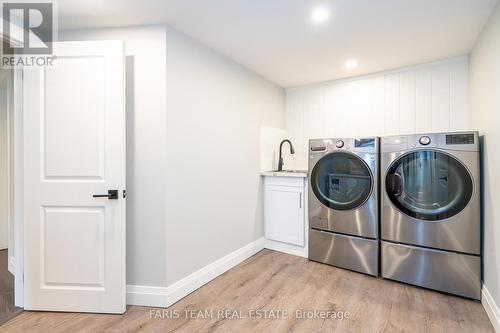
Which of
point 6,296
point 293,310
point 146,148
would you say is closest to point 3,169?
point 6,296

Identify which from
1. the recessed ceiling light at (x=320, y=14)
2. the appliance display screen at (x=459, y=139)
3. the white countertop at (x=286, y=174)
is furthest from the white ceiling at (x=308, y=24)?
the white countertop at (x=286, y=174)

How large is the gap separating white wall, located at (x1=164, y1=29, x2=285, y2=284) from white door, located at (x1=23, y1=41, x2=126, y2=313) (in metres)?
0.39

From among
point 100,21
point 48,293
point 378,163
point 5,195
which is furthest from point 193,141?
point 5,195

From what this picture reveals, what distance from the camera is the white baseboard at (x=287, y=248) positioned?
288 centimetres

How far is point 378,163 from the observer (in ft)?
7.73

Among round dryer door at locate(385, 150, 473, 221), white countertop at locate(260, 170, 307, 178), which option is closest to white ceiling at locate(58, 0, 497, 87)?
round dryer door at locate(385, 150, 473, 221)

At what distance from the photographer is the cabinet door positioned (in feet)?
9.46

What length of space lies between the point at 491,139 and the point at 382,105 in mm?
1381

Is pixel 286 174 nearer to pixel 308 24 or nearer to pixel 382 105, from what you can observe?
pixel 382 105

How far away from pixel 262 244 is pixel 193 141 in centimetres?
169

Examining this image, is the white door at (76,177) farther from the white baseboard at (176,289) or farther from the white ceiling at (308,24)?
the white ceiling at (308,24)

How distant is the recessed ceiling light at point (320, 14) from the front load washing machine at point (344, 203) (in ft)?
3.79

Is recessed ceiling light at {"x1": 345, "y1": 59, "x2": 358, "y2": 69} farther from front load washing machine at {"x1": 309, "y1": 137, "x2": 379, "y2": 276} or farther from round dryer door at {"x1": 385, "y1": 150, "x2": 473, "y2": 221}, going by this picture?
round dryer door at {"x1": 385, "y1": 150, "x2": 473, "y2": 221}

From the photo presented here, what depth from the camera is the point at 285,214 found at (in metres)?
3.00
